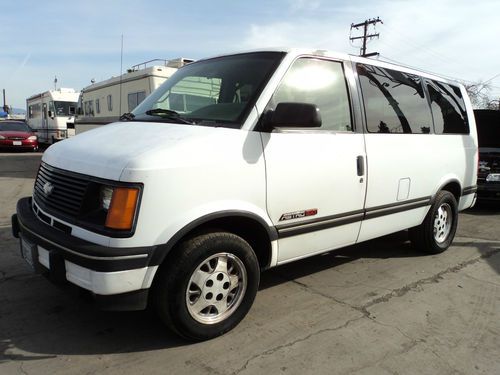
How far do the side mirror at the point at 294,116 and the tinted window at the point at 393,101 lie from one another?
3.47ft

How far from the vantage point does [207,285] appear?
122 inches

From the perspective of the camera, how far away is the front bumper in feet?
8.59

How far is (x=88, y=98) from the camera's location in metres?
13.5

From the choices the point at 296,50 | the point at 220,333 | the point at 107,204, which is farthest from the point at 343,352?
the point at 296,50

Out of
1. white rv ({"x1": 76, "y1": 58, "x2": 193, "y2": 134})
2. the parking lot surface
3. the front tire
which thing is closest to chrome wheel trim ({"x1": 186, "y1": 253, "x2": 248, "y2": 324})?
the front tire

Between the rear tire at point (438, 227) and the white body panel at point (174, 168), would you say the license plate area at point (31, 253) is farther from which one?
the rear tire at point (438, 227)

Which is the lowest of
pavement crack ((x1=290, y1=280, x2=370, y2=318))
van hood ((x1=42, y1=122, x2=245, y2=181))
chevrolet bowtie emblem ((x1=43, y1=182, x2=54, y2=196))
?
pavement crack ((x1=290, y1=280, x2=370, y2=318))

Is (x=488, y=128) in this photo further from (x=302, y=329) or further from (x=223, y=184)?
(x=223, y=184)

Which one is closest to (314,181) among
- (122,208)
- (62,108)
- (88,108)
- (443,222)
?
(122,208)

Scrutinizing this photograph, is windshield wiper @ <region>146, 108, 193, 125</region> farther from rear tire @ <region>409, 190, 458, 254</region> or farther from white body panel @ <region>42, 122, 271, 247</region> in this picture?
rear tire @ <region>409, 190, 458, 254</region>

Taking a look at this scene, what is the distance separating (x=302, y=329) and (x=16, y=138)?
61.1ft

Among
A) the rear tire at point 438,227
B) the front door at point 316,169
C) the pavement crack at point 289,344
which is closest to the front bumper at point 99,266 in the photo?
the pavement crack at point 289,344

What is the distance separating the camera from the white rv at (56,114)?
19812 mm

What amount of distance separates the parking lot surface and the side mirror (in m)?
1.51
